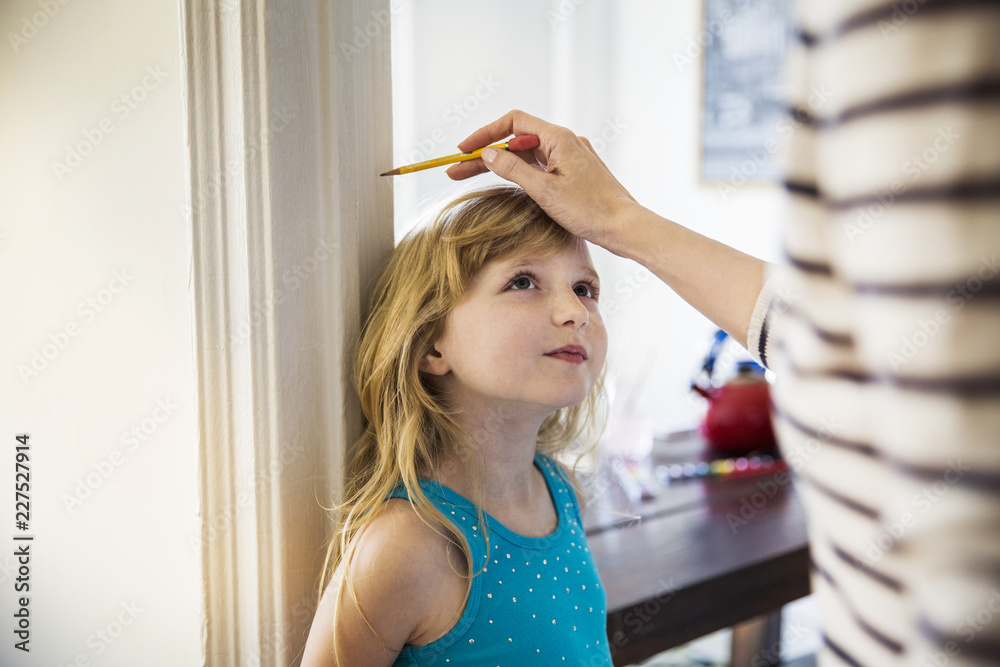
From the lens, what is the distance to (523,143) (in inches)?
33.2

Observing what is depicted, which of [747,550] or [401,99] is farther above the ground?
[401,99]

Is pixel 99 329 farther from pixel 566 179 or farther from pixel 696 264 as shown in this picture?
pixel 696 264

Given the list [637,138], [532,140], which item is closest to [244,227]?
[532,140]

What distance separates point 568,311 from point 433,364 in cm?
18

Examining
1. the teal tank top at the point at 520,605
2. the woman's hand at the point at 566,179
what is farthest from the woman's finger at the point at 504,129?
the teal tank top at the point at 520,605

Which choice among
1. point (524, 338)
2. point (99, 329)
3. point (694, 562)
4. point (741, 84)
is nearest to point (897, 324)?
point (524, 338)

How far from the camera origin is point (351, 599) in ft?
2.40

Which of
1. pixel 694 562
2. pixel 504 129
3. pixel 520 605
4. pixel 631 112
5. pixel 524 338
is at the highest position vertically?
pixel 631 112

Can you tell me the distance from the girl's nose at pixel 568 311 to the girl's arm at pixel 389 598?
26 cm

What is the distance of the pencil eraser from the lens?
2.77ft

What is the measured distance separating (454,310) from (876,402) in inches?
24.1

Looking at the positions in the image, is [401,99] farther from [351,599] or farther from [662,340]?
[351,599]

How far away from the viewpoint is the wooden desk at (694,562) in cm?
110

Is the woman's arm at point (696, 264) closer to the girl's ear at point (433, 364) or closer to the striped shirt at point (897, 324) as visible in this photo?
the girl's ear at point (433, 364)
